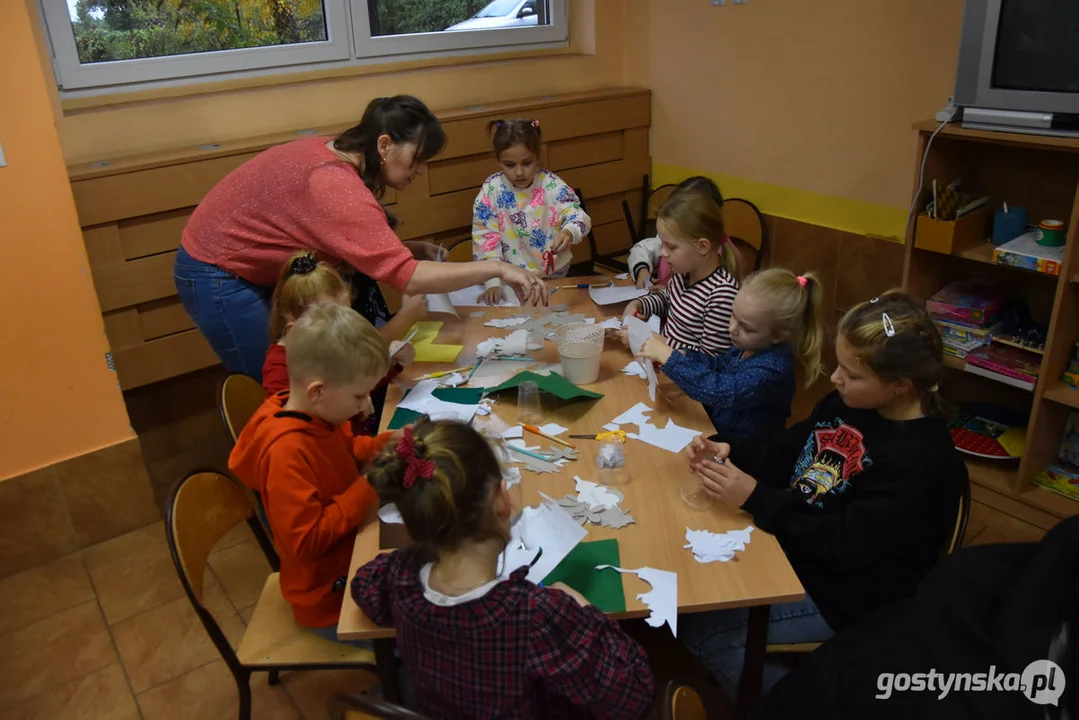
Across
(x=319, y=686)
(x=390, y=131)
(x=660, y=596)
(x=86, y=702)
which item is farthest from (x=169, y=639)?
(x=660, y=596)

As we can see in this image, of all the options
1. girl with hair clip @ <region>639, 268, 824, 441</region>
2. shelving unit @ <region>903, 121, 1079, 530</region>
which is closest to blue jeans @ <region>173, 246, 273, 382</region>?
girl with hair clip @ <region>639, 268, 824, 441</region>

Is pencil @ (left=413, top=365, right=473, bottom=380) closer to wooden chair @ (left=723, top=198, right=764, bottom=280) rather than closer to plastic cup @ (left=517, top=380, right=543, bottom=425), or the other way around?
plastic cup @ (left=517, top=380, right=543, bottom=425)

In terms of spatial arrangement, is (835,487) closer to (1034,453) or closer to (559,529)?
(559,529)

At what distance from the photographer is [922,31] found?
279 cm

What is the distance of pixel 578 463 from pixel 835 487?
53cm

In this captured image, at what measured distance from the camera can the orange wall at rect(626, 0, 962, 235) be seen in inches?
113

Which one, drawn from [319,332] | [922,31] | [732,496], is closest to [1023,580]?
[732,496]

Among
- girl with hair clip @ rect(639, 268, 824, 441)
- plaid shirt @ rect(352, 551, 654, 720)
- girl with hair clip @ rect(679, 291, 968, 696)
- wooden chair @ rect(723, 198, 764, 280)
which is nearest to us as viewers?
plaid shirt @ rect(352, 551, 654, 720)

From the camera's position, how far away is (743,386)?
1958mm

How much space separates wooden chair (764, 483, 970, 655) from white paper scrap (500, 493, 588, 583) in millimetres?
432

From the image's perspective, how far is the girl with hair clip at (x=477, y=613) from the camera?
4.00 ft

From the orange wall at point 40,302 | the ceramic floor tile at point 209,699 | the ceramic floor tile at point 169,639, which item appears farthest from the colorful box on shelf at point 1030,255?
the orange wall at point 40,302

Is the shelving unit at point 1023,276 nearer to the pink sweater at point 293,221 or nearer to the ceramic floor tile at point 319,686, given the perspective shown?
the pink sweater at point 293,221

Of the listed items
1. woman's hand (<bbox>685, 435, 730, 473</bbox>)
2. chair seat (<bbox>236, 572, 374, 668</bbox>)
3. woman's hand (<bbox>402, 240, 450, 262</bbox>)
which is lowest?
chair seat (<bbox>236, 572, 374, 668</bbox>)
